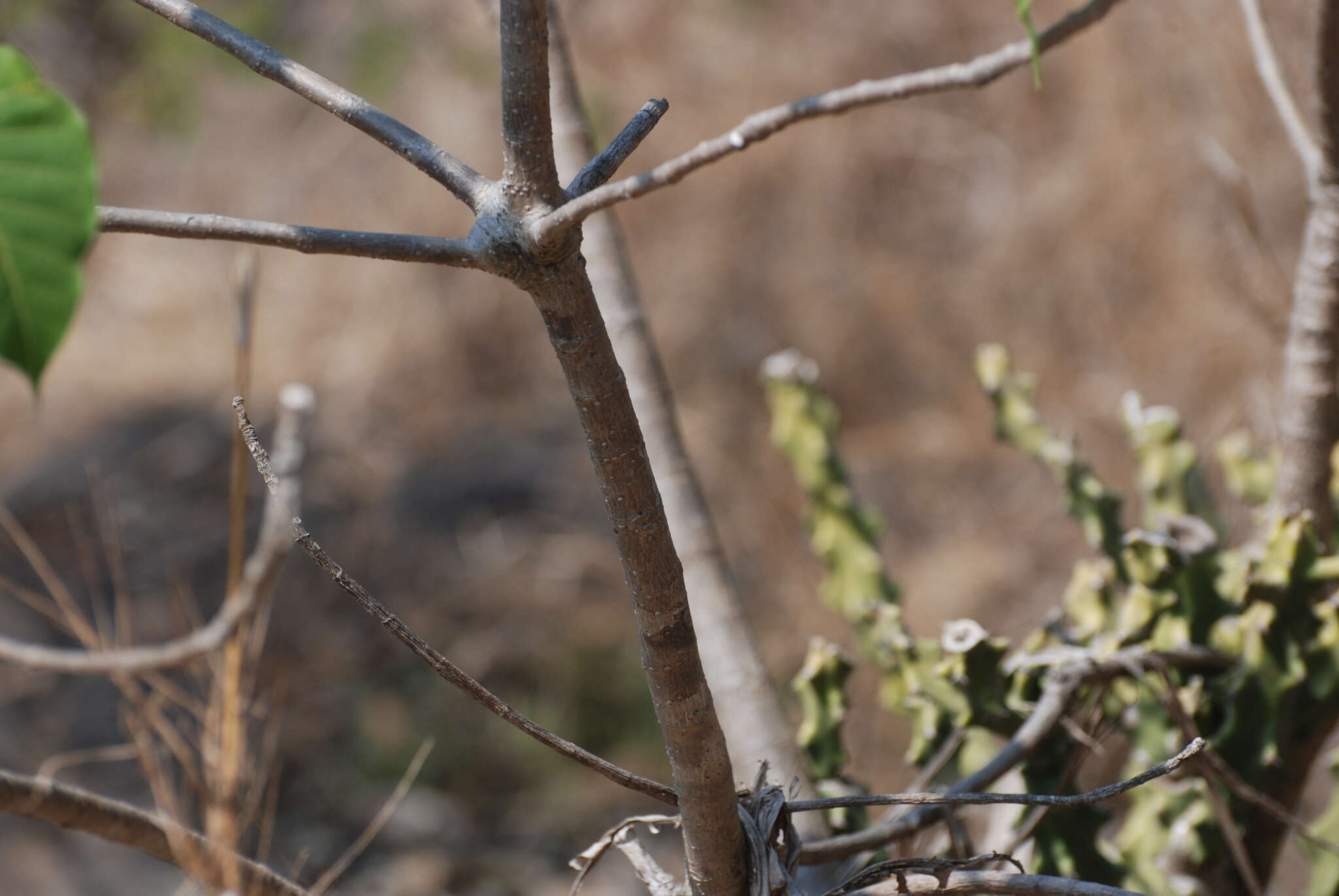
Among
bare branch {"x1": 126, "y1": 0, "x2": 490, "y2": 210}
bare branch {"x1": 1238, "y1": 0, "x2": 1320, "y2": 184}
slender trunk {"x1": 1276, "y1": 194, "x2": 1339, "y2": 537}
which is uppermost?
bare branch {"x1": 1238, "y1": 0, "x2": 1320, "y2": 184}

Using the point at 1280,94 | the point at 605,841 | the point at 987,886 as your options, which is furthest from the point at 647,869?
the point at 1280,94

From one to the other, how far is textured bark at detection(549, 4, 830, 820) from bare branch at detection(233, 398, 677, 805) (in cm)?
23

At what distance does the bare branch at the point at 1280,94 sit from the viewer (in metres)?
0.59

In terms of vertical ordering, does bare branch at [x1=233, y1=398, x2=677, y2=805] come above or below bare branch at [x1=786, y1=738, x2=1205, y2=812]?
above

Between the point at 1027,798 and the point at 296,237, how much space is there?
0.31 metres

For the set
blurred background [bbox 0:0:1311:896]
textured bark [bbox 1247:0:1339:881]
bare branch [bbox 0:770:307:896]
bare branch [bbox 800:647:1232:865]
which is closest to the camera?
bare branch [bbox 0:770:307:896]

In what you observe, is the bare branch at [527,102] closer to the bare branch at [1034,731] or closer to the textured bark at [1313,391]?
the bare branch at [1034,731]

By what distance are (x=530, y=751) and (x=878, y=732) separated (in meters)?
0.69

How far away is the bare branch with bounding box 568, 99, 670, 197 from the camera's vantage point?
1.00ft

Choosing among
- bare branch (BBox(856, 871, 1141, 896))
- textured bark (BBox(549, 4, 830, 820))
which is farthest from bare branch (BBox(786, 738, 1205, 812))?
textured bark (BBox(549, 4, 830, 820))

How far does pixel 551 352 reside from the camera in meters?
2.69

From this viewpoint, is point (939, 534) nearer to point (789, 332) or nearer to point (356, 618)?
point (789, 332)

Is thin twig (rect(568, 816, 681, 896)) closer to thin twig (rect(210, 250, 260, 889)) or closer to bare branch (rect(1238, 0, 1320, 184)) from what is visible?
thin twig (rect(210, 250, 260, 889))

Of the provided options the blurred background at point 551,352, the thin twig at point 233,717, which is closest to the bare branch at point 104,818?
the thin twig at point 233,717
